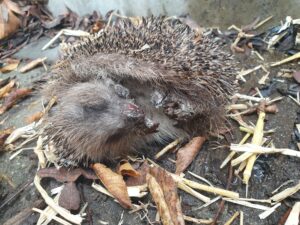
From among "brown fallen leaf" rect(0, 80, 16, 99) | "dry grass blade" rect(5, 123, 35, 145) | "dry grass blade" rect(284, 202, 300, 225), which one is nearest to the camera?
"dry grass blade" rect(284, 202, 300, 225)

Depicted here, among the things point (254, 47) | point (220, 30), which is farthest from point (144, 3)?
point (254, 47)

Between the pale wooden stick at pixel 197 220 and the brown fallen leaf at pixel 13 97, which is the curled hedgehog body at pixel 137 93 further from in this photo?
the brown fallen leaf at pixel 13 97

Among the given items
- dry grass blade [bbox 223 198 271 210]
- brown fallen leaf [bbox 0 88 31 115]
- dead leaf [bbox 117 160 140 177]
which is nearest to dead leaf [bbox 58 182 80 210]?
dead leaf [bbox 117 160 140 177]

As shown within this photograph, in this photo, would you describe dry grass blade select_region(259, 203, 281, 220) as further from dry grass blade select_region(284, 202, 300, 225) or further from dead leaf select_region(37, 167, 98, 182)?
dead leaf select_region(37, 167, 98, 182)

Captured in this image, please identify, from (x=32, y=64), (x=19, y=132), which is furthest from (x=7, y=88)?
(x=19, y=132)

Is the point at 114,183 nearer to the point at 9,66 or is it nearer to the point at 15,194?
the point at 15,194

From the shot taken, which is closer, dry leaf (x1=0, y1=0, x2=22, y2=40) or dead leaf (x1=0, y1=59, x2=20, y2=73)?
dead leaf (x1=0, y1=59, x2=20, y2=73)

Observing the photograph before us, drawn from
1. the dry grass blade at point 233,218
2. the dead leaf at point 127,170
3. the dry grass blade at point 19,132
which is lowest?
the dry grass blade at point 233,218

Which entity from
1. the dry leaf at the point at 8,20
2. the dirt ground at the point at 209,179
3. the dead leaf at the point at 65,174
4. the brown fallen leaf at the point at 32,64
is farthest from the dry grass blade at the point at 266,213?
the dry leaf at the point at 8,20
